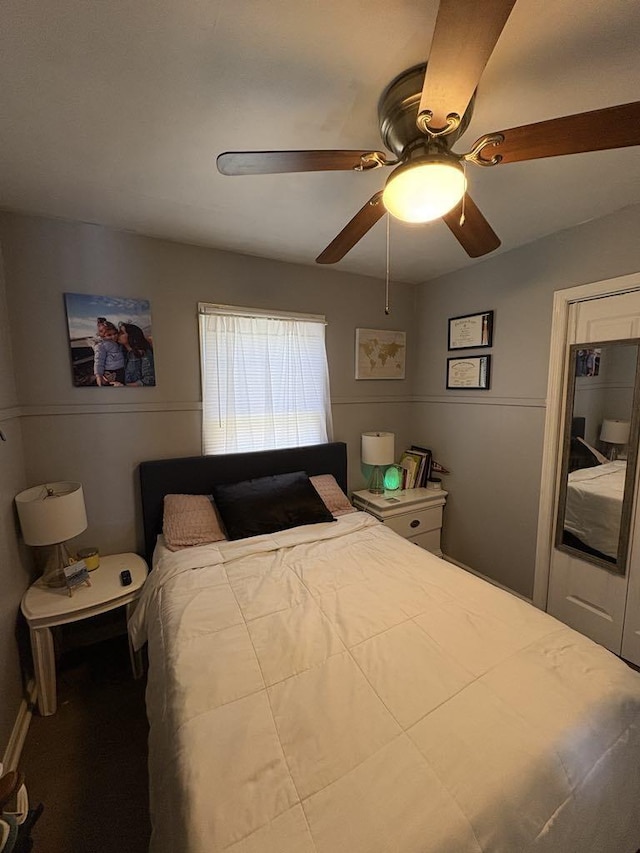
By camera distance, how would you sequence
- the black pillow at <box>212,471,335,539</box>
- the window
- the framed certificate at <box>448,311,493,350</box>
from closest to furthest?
the black pillow at <box>212,471,335,539</box> → the window → the framed certificate at <box>448,311,493,350</box>

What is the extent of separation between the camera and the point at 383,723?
36.4 inches

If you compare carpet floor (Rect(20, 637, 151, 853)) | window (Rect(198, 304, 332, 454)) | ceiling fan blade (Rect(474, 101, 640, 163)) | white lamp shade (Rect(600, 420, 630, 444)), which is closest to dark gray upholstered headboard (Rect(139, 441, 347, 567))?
window (Rect(198, 304, 332, 454))

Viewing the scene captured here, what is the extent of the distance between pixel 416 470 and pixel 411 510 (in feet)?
1.35

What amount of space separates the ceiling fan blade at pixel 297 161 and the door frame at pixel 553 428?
1.61m

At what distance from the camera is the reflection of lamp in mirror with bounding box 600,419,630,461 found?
186 cm

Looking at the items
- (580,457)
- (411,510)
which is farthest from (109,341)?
(580,457)

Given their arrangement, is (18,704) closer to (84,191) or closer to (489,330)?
(84,191)

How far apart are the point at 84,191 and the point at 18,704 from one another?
2444 mm

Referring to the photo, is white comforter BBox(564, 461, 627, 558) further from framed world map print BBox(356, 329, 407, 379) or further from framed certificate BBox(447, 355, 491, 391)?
framed world map print BBox(356, 329, 407, 379)

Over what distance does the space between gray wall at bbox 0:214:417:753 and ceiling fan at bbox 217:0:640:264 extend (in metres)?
1.35

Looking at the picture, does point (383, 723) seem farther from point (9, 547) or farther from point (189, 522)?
point (9, 547)

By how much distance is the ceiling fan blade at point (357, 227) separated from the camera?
118 cm

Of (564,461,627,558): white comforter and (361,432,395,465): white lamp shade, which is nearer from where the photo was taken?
(564,461,627,558): white comforter

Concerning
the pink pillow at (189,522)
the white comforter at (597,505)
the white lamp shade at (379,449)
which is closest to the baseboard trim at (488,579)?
the white comforter at (597,505)
